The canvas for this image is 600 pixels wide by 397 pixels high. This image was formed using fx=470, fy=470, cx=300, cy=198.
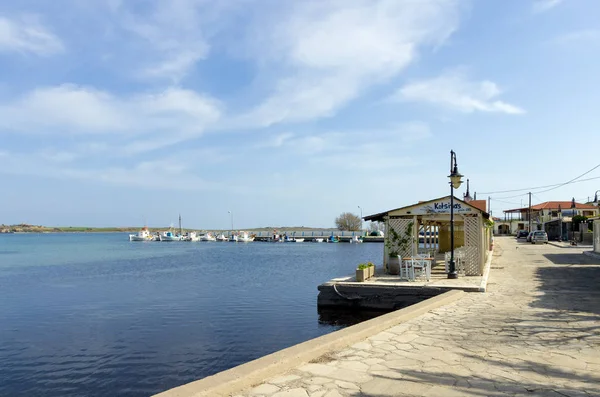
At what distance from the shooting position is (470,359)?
5949mm

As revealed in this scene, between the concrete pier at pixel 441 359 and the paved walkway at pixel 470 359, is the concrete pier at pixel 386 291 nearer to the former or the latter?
the paved walkway at pixel 470 359

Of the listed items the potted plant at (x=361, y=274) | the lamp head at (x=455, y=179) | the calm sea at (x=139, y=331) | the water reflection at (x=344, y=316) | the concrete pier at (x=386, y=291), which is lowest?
the calm sea at (x=139, y=331)

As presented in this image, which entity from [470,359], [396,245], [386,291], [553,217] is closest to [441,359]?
[470,359]

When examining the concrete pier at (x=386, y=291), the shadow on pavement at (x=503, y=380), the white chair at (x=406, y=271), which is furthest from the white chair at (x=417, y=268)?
the shadow on pavement at (x=503, y=380)

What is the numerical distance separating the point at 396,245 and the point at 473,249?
2662 millimetres

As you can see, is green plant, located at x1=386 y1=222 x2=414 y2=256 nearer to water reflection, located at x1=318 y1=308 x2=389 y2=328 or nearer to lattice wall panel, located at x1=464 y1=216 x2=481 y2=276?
lattice wall panel, located at x1=464 y1=216 x2=481 y2=276

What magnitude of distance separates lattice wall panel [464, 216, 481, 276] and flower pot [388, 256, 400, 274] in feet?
7.65

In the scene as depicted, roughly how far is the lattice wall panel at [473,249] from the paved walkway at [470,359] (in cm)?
559

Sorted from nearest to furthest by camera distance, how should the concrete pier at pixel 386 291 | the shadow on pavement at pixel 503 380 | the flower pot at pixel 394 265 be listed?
1. the shadow on pavement at pixel 503 380
2. the concrete pier at pixel 386 291
3. the flower pot at pixel 394 265

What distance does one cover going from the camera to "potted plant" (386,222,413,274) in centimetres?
1694

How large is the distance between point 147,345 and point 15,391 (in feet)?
11.3

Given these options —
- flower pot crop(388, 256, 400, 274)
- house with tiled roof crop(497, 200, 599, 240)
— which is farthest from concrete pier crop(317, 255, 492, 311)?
house with tiled roof crop(497, 200, 599, 240)

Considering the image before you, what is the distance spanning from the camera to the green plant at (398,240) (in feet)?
55.9

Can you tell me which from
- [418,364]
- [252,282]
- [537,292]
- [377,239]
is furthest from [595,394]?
[377,239]
